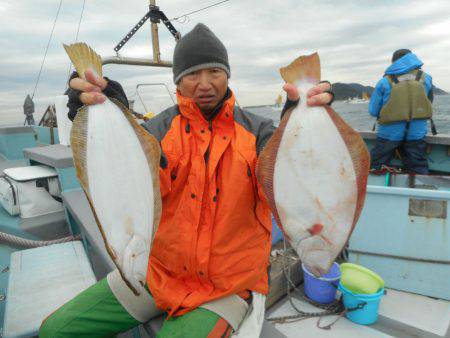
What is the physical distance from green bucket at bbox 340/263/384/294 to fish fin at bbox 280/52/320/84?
6.33 feet

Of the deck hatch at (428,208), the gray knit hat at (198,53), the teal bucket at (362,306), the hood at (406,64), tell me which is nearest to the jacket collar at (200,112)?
the gray knit hat at (198,53)

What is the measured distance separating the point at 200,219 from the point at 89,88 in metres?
0.78

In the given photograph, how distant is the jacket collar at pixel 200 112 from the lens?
162 centimetres

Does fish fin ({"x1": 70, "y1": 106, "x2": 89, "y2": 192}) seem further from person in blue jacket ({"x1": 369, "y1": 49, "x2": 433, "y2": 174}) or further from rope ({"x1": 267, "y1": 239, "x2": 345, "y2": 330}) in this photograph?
person in blue jacket ({"x1": 369, "y1": 49, "x2": 433, "y2": 174})

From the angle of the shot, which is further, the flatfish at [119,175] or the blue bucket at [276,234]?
the blue bucket at [276,234]

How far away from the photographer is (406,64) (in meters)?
4.57

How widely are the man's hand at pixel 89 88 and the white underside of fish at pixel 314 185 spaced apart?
803 millimetres

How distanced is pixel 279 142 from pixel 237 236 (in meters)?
0.56

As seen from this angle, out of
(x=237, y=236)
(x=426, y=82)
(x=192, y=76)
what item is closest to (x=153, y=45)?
(x=426, y=82)

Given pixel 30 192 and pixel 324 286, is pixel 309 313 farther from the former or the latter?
pixel 30 192

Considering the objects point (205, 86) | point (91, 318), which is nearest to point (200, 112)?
point (205, 86)

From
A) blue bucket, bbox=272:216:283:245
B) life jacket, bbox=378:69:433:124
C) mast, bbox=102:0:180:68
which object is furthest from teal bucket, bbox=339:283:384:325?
mast, bbox=102:0:180:68

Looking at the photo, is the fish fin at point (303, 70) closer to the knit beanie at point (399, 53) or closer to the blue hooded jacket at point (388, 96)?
the blue hooded jacket at point (388, 96)

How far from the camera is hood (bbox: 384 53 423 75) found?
4555mm
